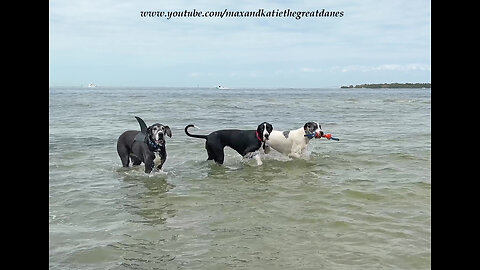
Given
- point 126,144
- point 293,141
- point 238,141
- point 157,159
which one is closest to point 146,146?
point 157,159

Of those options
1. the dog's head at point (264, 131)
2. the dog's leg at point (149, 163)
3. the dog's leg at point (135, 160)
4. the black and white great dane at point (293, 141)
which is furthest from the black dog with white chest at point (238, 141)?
the dog's leg at point (149, 163)

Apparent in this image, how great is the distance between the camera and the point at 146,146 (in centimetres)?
868

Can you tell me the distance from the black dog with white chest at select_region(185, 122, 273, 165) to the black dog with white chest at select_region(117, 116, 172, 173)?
1.29 meters

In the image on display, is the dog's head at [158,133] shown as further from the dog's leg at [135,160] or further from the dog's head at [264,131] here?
the dog's head at [264,131]

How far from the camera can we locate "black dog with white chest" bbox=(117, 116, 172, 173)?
27.6ft

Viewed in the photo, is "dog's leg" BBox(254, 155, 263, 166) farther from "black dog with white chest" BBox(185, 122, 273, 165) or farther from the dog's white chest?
the dog's white chest

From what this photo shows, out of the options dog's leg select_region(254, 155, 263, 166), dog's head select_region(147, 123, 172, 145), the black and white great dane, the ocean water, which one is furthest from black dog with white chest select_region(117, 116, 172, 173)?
the black and white great dane

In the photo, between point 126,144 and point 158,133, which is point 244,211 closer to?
point 158,133

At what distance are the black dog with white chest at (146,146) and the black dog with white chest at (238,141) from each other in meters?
1.29

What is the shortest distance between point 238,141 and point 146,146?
212 cm
